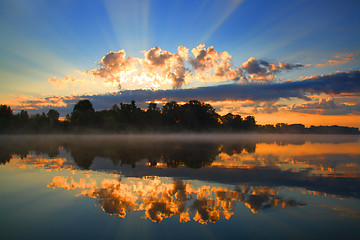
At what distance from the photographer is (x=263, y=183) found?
12.0 metres

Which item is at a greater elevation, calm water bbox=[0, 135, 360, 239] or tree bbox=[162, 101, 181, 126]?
tree bbox=[162, 101, 181, 126]

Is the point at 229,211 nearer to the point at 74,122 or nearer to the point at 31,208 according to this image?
the point at 31,208

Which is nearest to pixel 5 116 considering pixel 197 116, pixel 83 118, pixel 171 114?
pixel 83 118

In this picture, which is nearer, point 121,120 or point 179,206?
point 179,206

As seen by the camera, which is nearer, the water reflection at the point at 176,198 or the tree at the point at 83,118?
the water reflection at the point at 176,198

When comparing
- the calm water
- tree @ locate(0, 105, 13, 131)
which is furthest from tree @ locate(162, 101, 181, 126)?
the calm water

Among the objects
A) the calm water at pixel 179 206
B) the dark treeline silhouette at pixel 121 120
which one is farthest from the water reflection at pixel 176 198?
the dark treeline silhouette at pixel 121 120

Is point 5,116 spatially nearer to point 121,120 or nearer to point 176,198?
point 121,120

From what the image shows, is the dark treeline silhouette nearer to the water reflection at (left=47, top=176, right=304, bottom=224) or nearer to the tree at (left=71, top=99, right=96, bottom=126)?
the tree at (left=71, top=99, right=96, bottom=126)

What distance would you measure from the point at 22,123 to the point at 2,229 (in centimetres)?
14536

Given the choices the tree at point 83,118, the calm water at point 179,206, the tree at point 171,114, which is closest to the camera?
the calm water at point 179,206

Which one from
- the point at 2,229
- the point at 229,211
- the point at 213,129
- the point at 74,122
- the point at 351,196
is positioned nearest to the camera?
the point at 2,229

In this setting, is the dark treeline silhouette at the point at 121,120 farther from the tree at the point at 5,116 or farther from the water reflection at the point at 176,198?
the water reflection at the point at 176,198

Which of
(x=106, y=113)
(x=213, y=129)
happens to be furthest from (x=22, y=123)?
(x=213, y=129)
